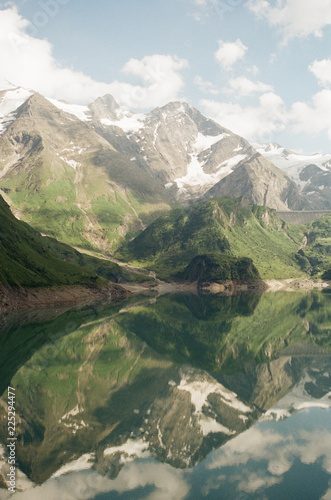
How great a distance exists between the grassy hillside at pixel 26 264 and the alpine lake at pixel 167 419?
2612 inches

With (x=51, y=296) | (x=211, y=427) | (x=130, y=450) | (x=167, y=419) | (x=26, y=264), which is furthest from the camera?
(x=26, y=264)

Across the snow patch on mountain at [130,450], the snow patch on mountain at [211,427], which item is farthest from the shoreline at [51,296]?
the snow patch on mountain at [130,450]

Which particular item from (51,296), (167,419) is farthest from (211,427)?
(51,296)

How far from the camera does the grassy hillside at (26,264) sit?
136875 millimetres

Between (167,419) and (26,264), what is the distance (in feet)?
447

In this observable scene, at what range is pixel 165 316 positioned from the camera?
12350 cm

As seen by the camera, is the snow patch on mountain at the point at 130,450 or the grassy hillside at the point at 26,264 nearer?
the snow patch on mountain at the point at 130,450

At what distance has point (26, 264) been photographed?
511 ft

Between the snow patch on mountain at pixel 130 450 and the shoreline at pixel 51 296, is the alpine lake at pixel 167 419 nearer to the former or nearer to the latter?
the snow patch on mountain at pixel 130 450

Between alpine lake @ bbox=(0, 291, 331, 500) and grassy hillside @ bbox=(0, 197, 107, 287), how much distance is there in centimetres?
6634

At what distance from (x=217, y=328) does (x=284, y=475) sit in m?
76.3

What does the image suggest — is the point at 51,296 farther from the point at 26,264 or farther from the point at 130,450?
the point at 130,450

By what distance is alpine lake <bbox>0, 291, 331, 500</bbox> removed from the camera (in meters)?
23.3

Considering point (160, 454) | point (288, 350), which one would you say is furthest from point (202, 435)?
point (288, 350)
